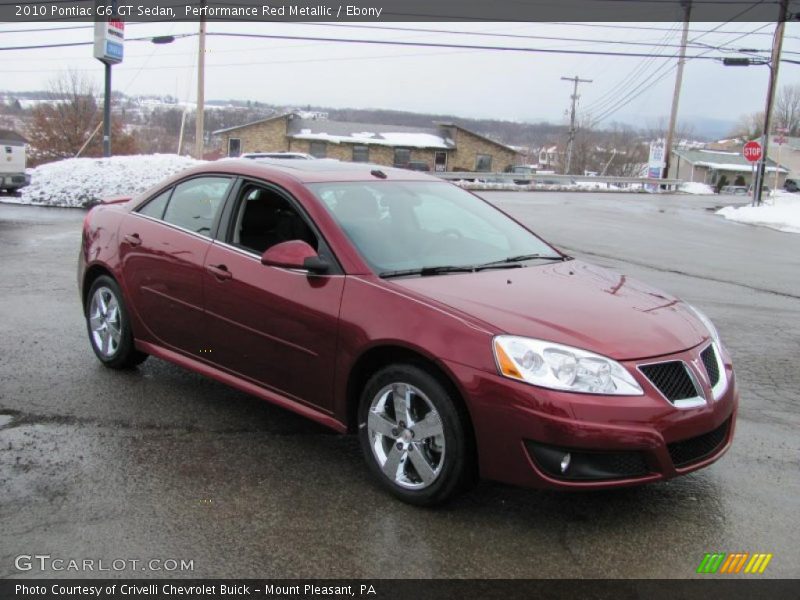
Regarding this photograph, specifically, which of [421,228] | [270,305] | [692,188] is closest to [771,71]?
[692,188]

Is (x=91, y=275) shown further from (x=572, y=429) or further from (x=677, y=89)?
(x=677, y=89)

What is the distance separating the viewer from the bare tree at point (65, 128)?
56.2m

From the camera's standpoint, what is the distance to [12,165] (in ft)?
67.6

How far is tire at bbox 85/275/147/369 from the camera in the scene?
16.7 ft

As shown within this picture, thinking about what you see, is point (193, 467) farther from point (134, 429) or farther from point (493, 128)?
point (493, 128)

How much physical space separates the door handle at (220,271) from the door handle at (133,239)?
896 mm

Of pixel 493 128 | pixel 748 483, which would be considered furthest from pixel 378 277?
pixel 493 128

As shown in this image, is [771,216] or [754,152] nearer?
[771,216]

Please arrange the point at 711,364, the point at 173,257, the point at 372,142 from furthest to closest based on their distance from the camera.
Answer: the point at 372,142
the point at 173,257
the point at 711,364

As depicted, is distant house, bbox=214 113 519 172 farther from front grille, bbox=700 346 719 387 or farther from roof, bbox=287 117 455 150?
front grille, bbox=700 346 719 387

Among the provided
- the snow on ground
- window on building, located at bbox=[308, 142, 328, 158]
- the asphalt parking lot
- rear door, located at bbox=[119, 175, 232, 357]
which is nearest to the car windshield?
rear door, located at bbox=[119, 175, 232, 357]

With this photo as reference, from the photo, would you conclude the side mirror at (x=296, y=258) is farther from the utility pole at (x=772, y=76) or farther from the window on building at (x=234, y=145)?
the window on building at (x=234, y=145)

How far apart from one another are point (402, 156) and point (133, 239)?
55.4 meters

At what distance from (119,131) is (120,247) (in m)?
58.2
